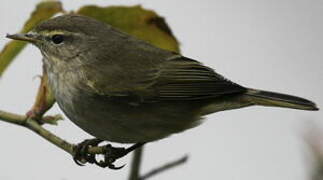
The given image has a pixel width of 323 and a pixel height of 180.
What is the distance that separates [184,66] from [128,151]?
0.77 meters

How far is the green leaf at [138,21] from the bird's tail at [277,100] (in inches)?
31.8

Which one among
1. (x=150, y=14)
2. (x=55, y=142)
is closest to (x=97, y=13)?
(x=150, y=14)

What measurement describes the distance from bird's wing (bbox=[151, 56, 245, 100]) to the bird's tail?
0.10m

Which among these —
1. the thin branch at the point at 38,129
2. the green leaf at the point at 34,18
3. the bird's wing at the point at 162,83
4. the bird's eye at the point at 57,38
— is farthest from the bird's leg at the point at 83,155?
the bird's eye at the point at 57,38

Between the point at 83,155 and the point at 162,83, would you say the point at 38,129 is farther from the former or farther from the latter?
the point at 162,83

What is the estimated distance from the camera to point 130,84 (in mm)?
2773

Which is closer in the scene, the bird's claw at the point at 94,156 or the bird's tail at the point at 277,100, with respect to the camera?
the bird's claw at the point at 94,156

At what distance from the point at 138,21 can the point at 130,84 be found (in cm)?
64

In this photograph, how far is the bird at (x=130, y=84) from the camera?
2.50 metres

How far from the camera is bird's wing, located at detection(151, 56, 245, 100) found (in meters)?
2.74

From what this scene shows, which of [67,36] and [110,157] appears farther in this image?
[67,36]

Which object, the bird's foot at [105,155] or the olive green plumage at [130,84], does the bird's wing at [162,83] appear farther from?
the bird's foot at [105,155]

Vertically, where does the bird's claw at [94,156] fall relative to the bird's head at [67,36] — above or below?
below

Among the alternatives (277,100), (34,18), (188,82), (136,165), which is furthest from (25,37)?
(277,100)
